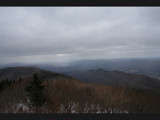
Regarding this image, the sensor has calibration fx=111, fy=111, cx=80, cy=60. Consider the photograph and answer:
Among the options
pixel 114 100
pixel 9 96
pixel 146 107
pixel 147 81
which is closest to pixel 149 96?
pixel 146 107

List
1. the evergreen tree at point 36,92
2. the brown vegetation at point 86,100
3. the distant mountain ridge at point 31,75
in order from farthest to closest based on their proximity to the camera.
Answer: the distant mountain ridge at point 31,75 → the evergreen tree at point 36,92 → the brown vegetation at point 86,100

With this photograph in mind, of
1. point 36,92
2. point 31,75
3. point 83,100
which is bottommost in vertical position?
point 83,100

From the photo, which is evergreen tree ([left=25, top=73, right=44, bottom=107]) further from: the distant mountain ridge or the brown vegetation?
the distant mountain ridge

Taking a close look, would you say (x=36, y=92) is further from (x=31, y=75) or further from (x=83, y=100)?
(x=31, y=75)

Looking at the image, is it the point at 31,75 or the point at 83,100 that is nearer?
the point at 83,100

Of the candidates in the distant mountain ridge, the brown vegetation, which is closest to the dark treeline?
the brown vegetation

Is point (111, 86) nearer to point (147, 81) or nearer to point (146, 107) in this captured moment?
point (146, 107)

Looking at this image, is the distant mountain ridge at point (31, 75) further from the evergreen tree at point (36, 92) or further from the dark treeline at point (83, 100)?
the evergreen tree at point (36, 92)

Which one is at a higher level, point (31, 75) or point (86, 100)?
point (31, 75)

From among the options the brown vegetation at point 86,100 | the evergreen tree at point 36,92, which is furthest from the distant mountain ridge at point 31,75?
the evergreen tree at point 36,92

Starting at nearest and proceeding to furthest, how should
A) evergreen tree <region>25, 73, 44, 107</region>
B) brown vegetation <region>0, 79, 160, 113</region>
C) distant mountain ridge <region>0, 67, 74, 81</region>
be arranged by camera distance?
brown vegetation <region>0, 79, 160, 113</region>
evergreen tree <region>25, 73, 44, 107</region>
distant mountain ridge <region>0, 67, 74, 81</region>

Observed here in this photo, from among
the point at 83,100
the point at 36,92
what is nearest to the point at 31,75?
the point at 36,92
